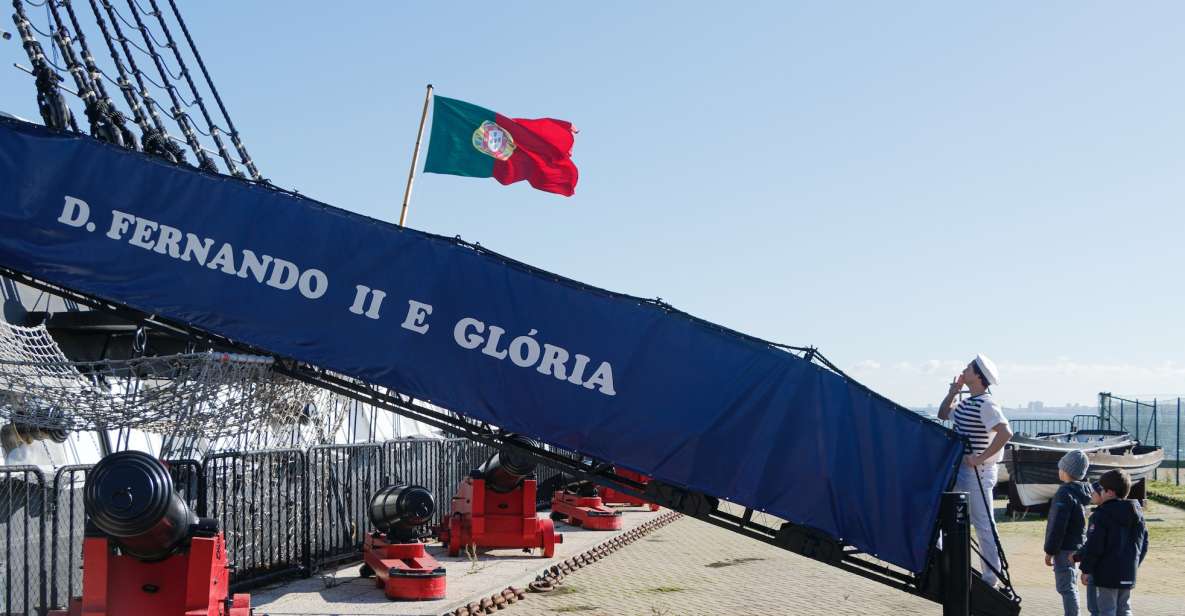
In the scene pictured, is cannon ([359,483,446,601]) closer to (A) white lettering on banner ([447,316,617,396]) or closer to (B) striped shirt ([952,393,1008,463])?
(A) white lettering on banner ([447,316,617,396])

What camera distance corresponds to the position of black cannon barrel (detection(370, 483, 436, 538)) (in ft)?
40.4

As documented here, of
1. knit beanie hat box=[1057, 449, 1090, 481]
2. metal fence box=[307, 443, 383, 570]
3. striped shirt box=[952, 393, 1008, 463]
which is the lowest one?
metal fence box=[307, 443, 383, 570]

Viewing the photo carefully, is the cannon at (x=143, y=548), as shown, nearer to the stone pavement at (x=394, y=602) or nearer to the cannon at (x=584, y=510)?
the stone pavement at (x=394, y=602)

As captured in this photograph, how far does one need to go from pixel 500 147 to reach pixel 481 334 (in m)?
5.73

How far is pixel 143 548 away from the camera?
787 cm

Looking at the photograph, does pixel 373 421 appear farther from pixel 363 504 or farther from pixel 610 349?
pixel 610 349

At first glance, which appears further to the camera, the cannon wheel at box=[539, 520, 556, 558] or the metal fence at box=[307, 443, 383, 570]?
the cannon wheel at box=[539, 520, 556, 558]

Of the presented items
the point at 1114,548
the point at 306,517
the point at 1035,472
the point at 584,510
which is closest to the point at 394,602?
the point at 306,517

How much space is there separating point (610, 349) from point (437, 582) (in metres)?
4.03

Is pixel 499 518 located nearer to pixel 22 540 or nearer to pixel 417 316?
pixel 417 316

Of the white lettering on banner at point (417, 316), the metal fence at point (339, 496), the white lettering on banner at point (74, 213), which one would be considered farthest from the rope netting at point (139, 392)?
the metal fence at point (339, 496)

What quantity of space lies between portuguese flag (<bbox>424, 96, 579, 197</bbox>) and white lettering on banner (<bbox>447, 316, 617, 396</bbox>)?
208 inches

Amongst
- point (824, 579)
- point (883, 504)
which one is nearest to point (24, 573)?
point (883, 504)

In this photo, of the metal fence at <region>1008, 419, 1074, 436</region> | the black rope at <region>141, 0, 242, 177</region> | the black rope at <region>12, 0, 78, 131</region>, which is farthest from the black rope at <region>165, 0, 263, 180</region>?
the metal fence at <region>1008, 419, 1074, 436</region>
